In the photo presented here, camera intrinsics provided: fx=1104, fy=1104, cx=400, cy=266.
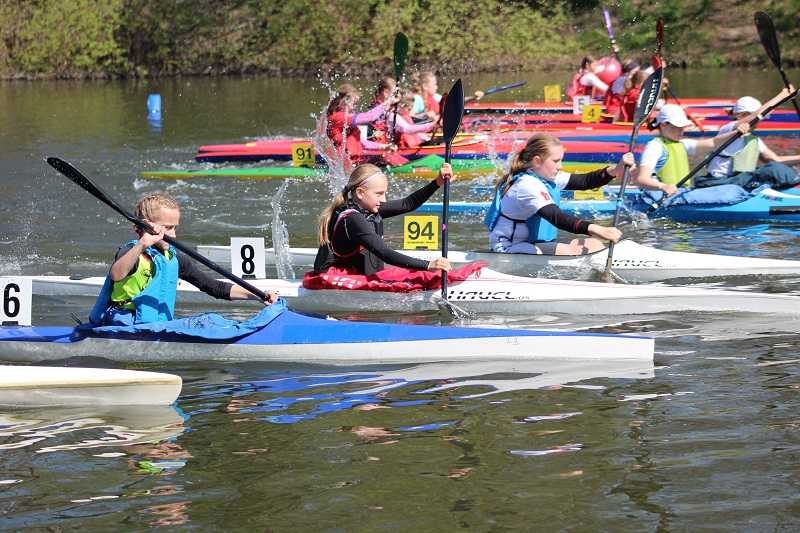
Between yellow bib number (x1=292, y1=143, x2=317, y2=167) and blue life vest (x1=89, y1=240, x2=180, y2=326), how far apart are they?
703 cm

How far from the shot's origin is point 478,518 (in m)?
4.04

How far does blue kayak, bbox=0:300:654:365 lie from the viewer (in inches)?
229

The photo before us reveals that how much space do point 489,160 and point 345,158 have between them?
1827 millimetres

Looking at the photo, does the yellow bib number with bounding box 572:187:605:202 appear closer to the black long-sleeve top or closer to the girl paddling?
the girl paddling

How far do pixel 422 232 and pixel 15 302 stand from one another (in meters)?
2.88

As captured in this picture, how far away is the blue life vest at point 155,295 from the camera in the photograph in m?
5.84

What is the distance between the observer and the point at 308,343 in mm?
5953

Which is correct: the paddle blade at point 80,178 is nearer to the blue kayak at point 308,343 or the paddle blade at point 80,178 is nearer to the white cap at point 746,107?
the blue kayak at point 308,343

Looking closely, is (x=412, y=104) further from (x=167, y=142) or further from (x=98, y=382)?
(x=98, y=382)

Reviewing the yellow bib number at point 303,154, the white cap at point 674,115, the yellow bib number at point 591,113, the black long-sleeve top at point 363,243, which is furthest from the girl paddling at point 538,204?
the yellow bib number at point 591,113

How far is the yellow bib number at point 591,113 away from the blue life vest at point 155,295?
426 inches

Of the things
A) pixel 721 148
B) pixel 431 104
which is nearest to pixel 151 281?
pixel 721 148

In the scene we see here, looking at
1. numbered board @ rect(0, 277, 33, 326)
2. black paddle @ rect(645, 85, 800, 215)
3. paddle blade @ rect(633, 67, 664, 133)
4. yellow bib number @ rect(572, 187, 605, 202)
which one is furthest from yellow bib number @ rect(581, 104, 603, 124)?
numbered board @ rect(0, 277, 33, 326)

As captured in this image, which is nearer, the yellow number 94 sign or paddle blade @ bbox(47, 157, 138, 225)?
paddle blade @ bbox(47, 157, 138, 225)
